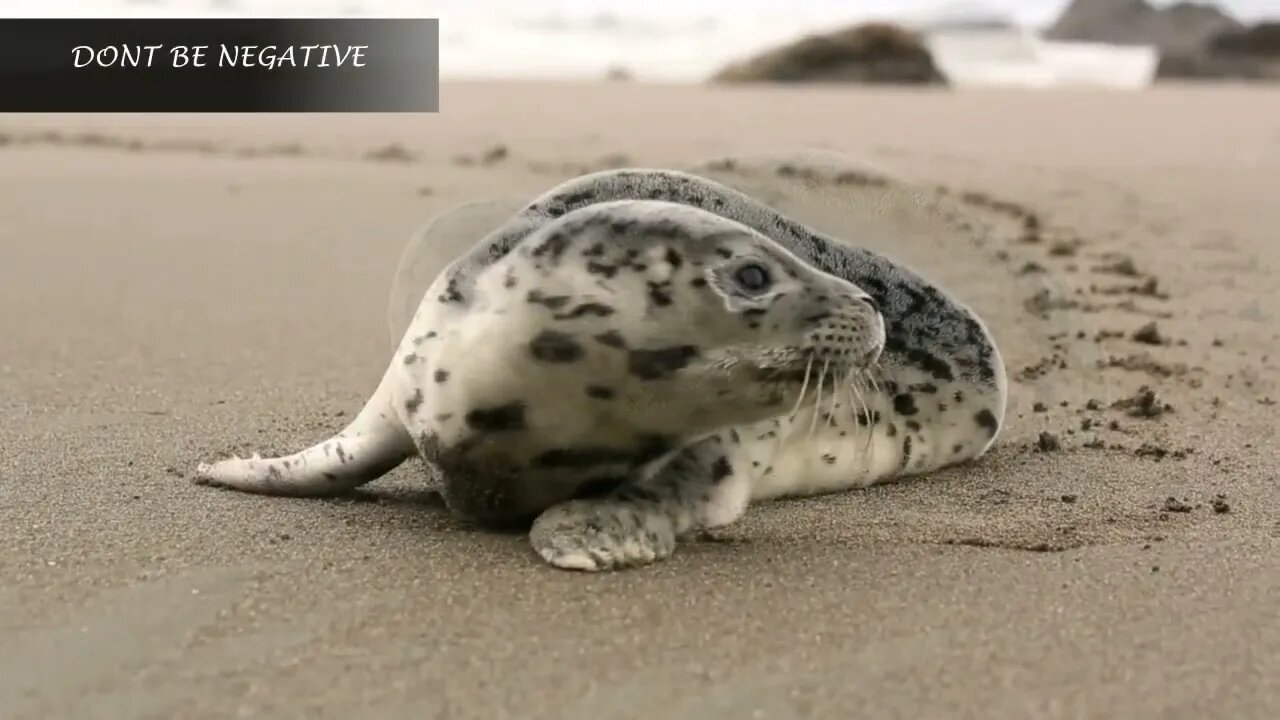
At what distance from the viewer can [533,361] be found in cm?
223

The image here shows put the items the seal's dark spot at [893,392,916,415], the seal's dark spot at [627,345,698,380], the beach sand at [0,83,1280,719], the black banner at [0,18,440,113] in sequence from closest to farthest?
the beach sand at [0,83,1280,719] < the seal's dark spot at [627,345,698,380] < the seal's dark spot at [893,392,916,415] < the black banner at [0,18,440,113]

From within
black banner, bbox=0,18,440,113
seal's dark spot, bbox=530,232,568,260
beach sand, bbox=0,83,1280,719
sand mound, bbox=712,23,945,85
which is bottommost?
beach sand, bbox=0,83,1280,719

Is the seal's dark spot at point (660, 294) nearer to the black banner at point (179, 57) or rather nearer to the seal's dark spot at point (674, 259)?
the seal's dark spot at point (674, 259)

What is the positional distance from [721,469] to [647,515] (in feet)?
0.89

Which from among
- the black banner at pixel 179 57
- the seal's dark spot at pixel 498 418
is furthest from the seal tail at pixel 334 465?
the black banner at pixel 179 57

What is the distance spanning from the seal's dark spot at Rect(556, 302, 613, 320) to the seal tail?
491 millimetres

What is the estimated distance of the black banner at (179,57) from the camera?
23.6 feet

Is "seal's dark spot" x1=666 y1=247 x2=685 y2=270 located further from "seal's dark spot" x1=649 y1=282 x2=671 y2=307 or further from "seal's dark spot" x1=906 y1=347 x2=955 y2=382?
"seal's dark spot" x1=906 y1=347 x2=955 y2=382

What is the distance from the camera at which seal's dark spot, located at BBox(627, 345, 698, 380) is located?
222 centimetres

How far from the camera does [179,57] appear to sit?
7.18m

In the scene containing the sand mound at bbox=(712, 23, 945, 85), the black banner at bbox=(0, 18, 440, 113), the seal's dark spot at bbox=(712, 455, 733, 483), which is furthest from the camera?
the sand mound at bbox=(712, 23, 945, 85)

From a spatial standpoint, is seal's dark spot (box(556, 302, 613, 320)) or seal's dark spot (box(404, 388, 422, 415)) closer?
seal's dark spot (box(556, 302, 613, 320))

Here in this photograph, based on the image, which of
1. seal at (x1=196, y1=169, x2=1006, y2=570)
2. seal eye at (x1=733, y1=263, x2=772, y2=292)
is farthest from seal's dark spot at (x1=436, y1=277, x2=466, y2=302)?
seal eye at (x1=733, y1=263, x2=772, y2=292)

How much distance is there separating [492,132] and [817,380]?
304 inches
